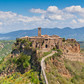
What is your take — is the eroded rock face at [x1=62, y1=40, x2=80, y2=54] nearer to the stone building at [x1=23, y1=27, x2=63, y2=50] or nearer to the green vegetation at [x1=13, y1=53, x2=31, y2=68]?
the stone building at [x1=23, y1=27, x2=63, y2=50]

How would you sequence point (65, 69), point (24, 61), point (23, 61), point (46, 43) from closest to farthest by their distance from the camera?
1. point (65, 69)
2. point (24, 61)
3. point (23, 61)
4. point (46, 43)

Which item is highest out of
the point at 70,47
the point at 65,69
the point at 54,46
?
the point at 54,46

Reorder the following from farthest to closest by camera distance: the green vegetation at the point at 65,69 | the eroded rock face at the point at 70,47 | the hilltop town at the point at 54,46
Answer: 1. the eroded rock face at the point at 70,47
2. the hilltop town at the point at 54,46
3. the green vegetation at the point at 65,69

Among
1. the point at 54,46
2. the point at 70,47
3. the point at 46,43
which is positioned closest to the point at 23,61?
the point at 46,43

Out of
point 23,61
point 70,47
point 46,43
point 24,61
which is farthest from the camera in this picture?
point 70,47

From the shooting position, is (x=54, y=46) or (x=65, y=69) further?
(x=54, y=46)

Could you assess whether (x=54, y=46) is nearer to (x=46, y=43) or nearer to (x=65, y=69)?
(x=46, y=43)

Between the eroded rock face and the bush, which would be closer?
the bush

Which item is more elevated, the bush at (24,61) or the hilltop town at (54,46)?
the hilltop town at (54,46)

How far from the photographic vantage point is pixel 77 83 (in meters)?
48.9

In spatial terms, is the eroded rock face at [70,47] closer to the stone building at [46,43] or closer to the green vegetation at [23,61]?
the stone building at [46,43]

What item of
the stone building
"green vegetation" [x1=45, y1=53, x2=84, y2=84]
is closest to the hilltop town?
the stone building

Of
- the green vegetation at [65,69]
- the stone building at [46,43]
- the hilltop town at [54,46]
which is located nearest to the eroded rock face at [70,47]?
the hilltop town at [54,46]

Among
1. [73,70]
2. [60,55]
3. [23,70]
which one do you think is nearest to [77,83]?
[73,70]
